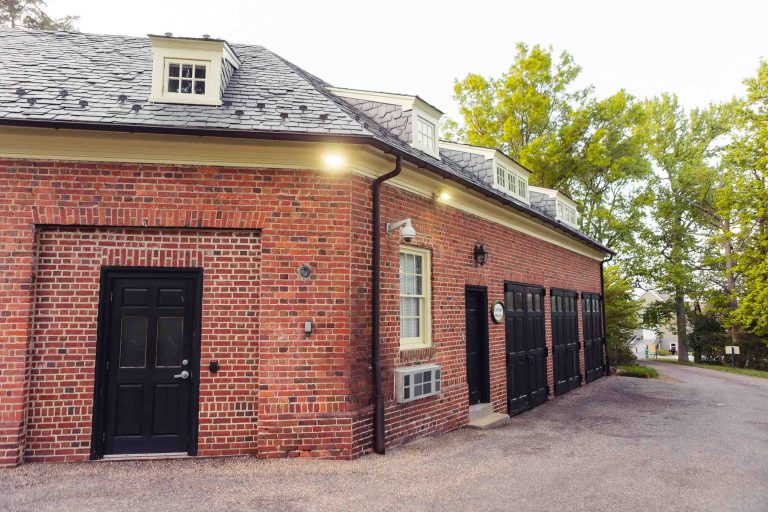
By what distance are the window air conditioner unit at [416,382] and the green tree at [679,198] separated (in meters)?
24.6

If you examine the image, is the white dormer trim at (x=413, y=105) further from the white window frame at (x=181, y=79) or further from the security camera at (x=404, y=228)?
the white window frame at (x=181, y=79)

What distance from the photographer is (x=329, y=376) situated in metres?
5.81

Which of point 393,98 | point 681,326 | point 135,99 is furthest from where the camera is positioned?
point 681,326

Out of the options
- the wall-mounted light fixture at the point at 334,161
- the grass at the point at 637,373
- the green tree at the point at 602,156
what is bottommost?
the grass at the point at 637,373

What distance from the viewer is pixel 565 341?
504 inches

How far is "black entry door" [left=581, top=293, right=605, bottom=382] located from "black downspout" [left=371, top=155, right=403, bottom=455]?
1039cm

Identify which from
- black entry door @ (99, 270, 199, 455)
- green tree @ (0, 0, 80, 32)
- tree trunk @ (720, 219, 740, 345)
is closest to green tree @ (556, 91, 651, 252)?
tree trunk @ (720, 219, 740, 345)

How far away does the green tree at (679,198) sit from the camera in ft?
86.9

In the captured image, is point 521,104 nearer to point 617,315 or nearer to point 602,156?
point 602,156

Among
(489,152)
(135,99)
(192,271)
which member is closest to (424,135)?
(489,152)

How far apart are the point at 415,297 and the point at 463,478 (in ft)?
9.51

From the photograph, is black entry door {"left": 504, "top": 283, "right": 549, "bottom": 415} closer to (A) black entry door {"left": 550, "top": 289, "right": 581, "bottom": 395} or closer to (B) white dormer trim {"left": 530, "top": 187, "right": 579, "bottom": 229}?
(A) black entry door {"left": 550, "top": 289, "right": 581, "bottom": 395}

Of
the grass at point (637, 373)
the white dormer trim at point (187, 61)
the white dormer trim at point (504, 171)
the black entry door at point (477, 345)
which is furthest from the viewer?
the grass at point (637, 373)

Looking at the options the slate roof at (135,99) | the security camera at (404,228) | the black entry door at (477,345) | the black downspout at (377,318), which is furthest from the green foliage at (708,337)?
the black downspout at (377,318)
